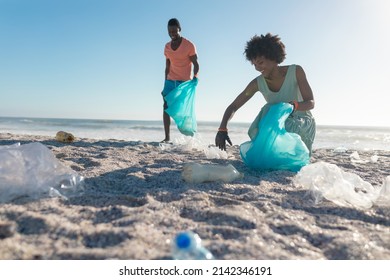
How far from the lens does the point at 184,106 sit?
13.7 ft

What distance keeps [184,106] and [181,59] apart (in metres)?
0.81

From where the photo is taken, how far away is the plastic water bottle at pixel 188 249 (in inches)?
41.7

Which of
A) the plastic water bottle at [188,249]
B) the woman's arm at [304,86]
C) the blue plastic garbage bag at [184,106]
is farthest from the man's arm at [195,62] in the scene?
the plastic water bottle at [188,249]

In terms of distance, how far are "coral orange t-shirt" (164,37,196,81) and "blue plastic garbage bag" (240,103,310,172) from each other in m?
2.23

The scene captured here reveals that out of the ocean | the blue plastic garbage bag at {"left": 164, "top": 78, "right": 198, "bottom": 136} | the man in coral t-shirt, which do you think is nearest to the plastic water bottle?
the ocean

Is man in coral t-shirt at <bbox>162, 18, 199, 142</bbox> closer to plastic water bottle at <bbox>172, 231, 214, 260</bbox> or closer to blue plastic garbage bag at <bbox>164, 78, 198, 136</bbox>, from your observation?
blue plastic garbage bag at <bbox>164, 78, 198, 136</bbox>

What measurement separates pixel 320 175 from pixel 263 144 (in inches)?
22.7

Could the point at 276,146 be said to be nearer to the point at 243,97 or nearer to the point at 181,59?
the point at 243,97

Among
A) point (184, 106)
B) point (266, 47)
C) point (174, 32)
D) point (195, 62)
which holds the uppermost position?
point (174, 32)

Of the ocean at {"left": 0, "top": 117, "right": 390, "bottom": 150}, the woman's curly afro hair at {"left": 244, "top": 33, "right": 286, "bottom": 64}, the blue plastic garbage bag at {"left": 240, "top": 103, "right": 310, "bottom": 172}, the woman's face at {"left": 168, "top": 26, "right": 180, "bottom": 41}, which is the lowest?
the ocean at {"left": 0, "top": 117, "right": 390, "bottom": 150}

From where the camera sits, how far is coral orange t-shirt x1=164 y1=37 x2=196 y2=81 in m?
4.57

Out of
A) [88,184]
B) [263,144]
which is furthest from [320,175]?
[88,184]

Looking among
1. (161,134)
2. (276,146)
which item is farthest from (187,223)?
(161,134)

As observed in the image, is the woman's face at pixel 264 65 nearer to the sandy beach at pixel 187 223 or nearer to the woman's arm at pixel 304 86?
the woman's arm at pixel 304 86
